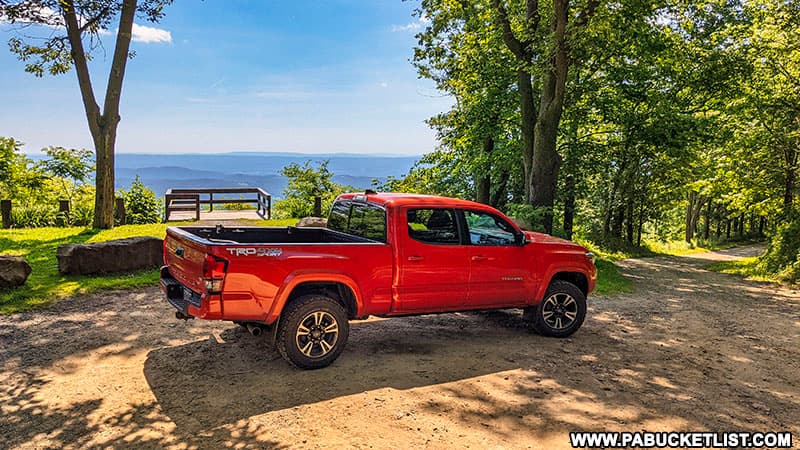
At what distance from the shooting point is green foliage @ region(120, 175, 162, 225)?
1857 centimetres

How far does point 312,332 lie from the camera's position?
18.7 feet

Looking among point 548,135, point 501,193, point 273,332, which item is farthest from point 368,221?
point 501,193

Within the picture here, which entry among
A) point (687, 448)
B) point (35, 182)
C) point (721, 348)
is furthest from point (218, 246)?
point (35, 182)

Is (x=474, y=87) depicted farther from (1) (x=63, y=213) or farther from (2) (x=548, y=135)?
(1) (x=63, y=213)

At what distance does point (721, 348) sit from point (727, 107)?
14253 millimetres

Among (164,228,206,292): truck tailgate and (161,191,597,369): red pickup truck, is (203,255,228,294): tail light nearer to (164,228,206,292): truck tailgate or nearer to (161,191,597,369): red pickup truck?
(161,191,597,369): red pickup truck

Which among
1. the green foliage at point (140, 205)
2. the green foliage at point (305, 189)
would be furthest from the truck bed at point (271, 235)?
the green foliage at point (305, 189)

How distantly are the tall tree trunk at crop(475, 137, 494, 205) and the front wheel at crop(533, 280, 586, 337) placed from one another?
12.3 meters

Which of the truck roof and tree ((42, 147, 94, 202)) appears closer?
the truck roof

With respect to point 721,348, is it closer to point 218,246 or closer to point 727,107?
point 218,246

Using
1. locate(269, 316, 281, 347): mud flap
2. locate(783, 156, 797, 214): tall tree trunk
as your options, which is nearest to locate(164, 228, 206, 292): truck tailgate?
locate(269, 316, 281, 347): mud flap

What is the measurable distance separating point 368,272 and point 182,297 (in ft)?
6.95

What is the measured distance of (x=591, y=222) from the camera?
99.2ft

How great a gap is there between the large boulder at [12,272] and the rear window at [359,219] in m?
5.58
